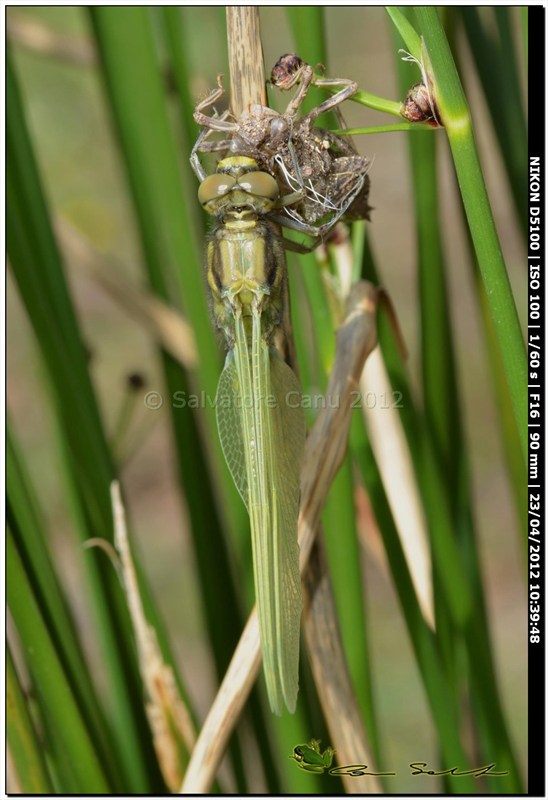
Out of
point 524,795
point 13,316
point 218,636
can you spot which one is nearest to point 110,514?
point 218,636

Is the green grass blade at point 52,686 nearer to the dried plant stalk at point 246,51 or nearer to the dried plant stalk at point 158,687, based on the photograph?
the dried plant stalk at point 158,687

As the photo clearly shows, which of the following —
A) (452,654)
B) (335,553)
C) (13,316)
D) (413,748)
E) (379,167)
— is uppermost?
(379,167)

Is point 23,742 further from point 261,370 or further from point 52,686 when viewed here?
point 261,370

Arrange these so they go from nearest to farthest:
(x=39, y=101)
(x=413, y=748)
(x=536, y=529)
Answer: (x=536, y=529)
(x=413, y=748)
(x=39, y=101)

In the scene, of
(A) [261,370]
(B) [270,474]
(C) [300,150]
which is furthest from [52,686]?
(C) [300,150]

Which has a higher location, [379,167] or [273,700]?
[379,167]

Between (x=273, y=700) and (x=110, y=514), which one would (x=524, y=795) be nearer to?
(x=273, y=700)

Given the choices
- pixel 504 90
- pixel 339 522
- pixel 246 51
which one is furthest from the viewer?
pixel 504 90

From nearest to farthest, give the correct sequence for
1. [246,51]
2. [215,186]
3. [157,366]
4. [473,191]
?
1. [473,191]
2. [246,51]
3. [215,186]
4. [157,366]
